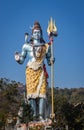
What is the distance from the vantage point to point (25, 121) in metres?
21.7

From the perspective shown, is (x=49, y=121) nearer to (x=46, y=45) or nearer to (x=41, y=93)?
(x=41, y=93)

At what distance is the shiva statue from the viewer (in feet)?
77.8

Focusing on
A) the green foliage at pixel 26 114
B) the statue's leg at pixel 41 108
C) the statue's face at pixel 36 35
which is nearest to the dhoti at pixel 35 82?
the statue's leg at pixel 41 108

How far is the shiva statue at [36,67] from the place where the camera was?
77.8ft

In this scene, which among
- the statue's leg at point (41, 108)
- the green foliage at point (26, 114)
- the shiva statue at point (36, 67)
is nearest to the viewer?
the green foliage at point (26, 114)

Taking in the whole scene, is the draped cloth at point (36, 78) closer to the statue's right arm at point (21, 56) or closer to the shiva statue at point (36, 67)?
the shiva statue at point (36, 67)

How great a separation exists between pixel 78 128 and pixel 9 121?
421cm

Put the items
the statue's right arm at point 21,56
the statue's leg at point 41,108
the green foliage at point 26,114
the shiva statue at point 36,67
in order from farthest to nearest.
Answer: the statue's right arm at point 21,56, the shiva statue at point 36,67, the statue's leg at point 41,108, the green foliage at point 26,114

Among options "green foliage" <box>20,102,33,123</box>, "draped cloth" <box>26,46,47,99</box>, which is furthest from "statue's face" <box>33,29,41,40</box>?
"green foliage" <box>20,102,33,123</box>

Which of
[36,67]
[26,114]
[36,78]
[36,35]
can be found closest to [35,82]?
[36,78]

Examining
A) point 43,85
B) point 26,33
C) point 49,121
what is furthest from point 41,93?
point 26,33

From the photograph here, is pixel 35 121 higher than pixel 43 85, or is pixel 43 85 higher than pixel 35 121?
pixel 43 85

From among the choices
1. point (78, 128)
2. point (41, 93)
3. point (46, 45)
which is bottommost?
point (78, 128)

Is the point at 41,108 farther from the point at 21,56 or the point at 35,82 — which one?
the point at 21,56
